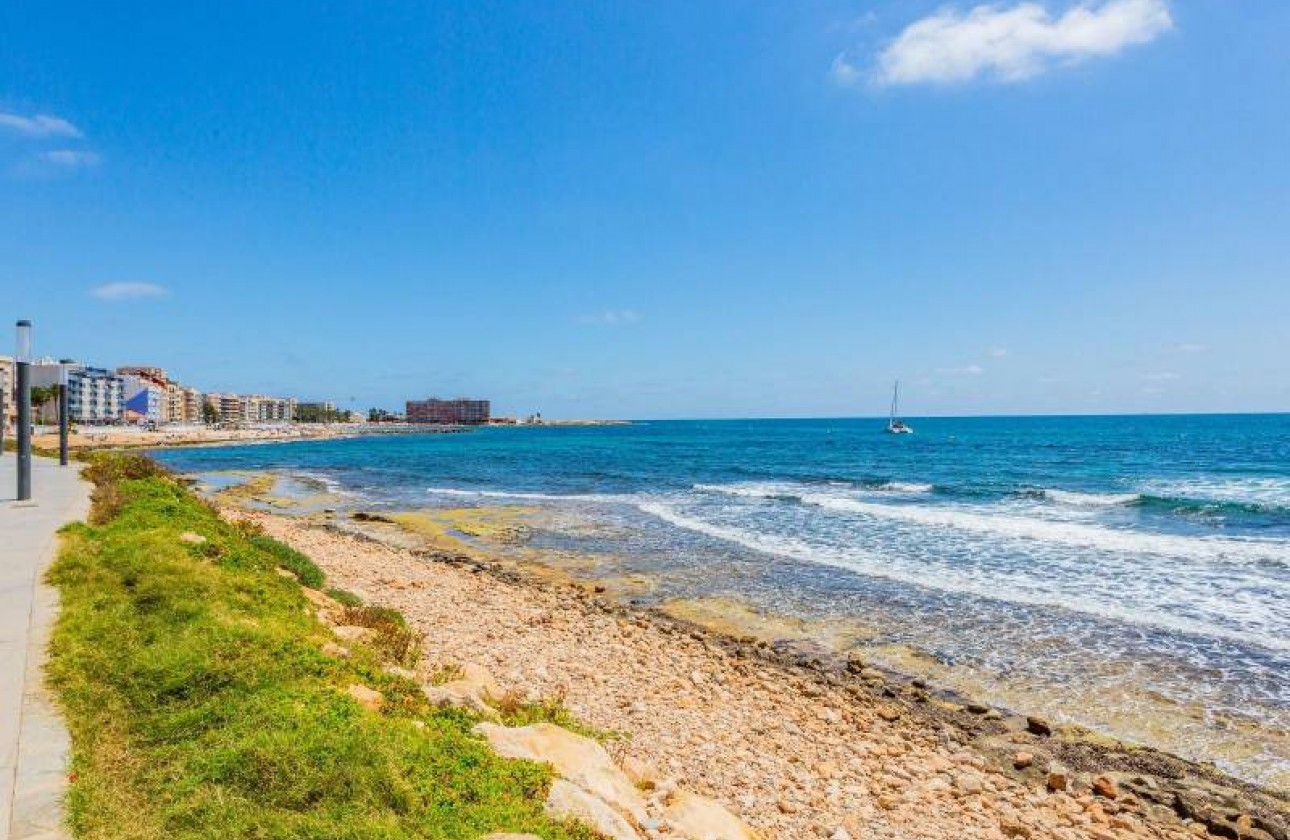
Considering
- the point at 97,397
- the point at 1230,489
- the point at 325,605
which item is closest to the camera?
the point at 325,605

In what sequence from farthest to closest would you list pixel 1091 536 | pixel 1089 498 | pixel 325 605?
pixel 1089 498 → pixel 1091 536 → pixel 325 605

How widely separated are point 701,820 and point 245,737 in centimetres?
362

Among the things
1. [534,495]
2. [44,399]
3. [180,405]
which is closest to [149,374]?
[180,405]

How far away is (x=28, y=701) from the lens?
227 inches

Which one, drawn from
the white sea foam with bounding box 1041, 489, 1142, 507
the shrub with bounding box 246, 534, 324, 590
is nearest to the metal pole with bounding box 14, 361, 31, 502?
the shrub with bounding box 246, 534, 324, 590

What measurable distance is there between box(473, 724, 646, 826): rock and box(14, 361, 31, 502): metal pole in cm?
1566

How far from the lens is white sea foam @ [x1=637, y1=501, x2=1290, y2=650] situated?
1409 centimetres

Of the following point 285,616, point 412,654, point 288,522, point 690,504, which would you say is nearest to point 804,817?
point 412,654

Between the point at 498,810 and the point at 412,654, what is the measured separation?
16.0 feet

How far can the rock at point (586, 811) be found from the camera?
195 inches

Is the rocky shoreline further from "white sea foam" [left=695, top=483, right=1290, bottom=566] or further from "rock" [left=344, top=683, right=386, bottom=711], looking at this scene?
"white sea foam" [left=695, top=483, right=1290, bottom=566]

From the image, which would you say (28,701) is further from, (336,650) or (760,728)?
(760,728)

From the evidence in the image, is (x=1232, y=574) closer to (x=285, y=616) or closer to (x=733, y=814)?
(x=733, y=814)

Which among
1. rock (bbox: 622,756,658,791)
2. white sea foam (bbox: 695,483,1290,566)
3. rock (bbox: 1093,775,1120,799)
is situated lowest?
rock (bbox: 1093,775,1120,799)
